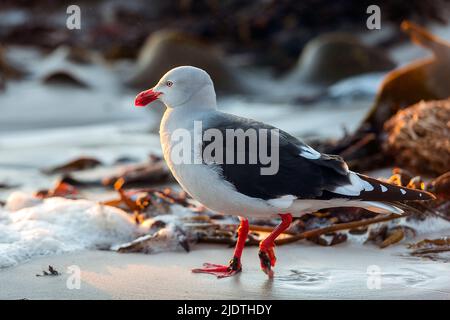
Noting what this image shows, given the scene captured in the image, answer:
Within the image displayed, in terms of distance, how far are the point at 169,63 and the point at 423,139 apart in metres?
5.23

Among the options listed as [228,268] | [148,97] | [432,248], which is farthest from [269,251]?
[148,97]

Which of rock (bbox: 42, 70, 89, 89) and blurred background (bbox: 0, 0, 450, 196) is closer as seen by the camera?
blurred background (bbox: 0, 0, 450, 196)

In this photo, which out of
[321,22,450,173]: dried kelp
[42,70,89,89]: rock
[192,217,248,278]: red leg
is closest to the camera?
[192,217,248,278]: red leg

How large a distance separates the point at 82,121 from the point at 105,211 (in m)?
4.38

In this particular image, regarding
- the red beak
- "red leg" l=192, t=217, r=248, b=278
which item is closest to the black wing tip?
"red leg" l=192, t=217, r=248, b=278

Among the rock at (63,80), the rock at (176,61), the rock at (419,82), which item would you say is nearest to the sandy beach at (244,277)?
the rock at (419,82)

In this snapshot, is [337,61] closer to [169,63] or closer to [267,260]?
[169,63]

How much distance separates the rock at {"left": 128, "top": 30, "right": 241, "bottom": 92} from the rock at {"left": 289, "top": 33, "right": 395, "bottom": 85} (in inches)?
34.8

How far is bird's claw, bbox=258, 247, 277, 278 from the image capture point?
11.8 ft

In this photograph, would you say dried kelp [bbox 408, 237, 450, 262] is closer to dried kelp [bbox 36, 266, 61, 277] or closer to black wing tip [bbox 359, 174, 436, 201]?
black wing tip [bbox 359, 174, 436, 201]

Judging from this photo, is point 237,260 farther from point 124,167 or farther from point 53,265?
point 124,167

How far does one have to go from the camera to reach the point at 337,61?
33.4 feet

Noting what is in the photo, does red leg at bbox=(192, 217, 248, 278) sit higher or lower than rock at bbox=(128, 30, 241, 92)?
lower

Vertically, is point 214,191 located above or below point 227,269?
above
